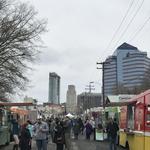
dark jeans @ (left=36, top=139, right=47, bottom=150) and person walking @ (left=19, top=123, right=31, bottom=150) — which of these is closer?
person walking @ (left=19, top=123, right=31, bottom=150)

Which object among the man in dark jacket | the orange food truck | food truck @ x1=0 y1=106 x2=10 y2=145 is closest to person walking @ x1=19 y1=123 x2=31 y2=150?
the orange food truck

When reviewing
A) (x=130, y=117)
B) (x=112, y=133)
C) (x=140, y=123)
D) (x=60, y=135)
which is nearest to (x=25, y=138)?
(x=60, y=135)

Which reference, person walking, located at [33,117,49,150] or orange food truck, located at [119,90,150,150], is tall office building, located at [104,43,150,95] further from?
person walking, located at [33,117,49,150]

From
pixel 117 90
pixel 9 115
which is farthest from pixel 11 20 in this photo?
pixel 117 90

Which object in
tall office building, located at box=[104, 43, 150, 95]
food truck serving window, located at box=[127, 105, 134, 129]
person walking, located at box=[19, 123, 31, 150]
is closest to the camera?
person walking, located at box=[19, 123, 31, 150]

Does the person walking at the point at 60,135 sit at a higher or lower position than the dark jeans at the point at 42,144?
higher

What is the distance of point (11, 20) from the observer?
47469 mm

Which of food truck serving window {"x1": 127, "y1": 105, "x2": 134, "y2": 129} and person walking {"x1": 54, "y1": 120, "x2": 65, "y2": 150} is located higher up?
food truck serving window {"x1": 127, "y1": 105, "x2": 134, "y2": 129}

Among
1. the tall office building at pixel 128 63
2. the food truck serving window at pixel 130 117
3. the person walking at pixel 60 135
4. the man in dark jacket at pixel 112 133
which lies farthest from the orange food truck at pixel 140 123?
the tall office building at pixel 128 63

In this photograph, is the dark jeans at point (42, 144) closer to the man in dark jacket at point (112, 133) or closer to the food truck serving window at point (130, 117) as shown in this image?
the food truck serving window at point (130, 117)

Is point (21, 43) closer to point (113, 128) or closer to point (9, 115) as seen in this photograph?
point (9, 115)

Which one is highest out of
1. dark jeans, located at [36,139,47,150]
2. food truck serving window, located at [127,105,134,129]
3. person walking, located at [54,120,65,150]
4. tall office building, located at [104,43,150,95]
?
tall office building, located at [104,43,150,95]

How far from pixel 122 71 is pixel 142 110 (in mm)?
70512

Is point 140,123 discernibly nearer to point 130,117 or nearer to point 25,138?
point 25,138
